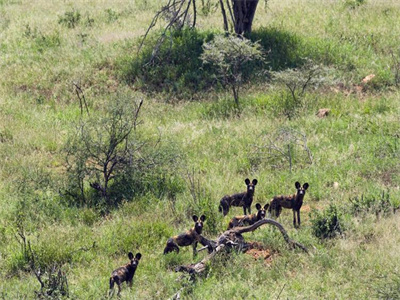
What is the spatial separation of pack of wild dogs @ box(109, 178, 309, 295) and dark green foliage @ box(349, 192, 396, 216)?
877mm

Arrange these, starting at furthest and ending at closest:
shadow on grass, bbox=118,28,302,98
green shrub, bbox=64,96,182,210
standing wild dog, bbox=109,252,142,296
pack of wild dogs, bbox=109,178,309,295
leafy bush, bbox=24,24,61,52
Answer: leafy bush, bbox=24,24,61,52 < shadow on grass, bbox=118,28,302,98 < green shrub, bbox=64,96,182,210 < pack of wild dogs, bbox=109,178,309,295 < standing wild dog, bbox=109,252,142,296

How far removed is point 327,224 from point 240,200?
1.52 m

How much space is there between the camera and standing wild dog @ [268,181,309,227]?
31.6ft

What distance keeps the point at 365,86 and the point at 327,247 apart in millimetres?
8913

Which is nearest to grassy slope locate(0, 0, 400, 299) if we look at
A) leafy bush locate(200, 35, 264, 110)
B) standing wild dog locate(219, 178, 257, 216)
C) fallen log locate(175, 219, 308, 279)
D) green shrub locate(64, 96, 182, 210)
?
fallen log locate(175, 219, 308, 279)

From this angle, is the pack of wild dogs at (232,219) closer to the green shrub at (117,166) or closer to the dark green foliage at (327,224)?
the dark green foliage at (327,224)

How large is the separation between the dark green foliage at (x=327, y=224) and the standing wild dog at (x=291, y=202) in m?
0.30

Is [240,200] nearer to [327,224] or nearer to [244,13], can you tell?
[327,224]

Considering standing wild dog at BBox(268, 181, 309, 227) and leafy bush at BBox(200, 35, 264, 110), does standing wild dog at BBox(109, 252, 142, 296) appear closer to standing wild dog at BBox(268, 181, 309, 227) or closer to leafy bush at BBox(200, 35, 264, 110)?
standing wild dog at BBox(268, 181, 309, 227)

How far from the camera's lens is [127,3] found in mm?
25312

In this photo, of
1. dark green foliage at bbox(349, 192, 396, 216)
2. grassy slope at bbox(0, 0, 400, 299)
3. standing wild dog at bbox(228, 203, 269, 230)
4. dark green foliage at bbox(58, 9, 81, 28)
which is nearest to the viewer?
grassy slope at bbox(0, 0, 400, 299)

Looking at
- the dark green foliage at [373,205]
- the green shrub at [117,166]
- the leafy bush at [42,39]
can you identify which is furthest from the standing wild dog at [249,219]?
the leafy bush at [42,39]

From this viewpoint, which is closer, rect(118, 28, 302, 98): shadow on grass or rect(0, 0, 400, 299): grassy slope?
rect(0, 0, 400, 299): grassy slope

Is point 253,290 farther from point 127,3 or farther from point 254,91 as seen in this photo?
point 127,3
